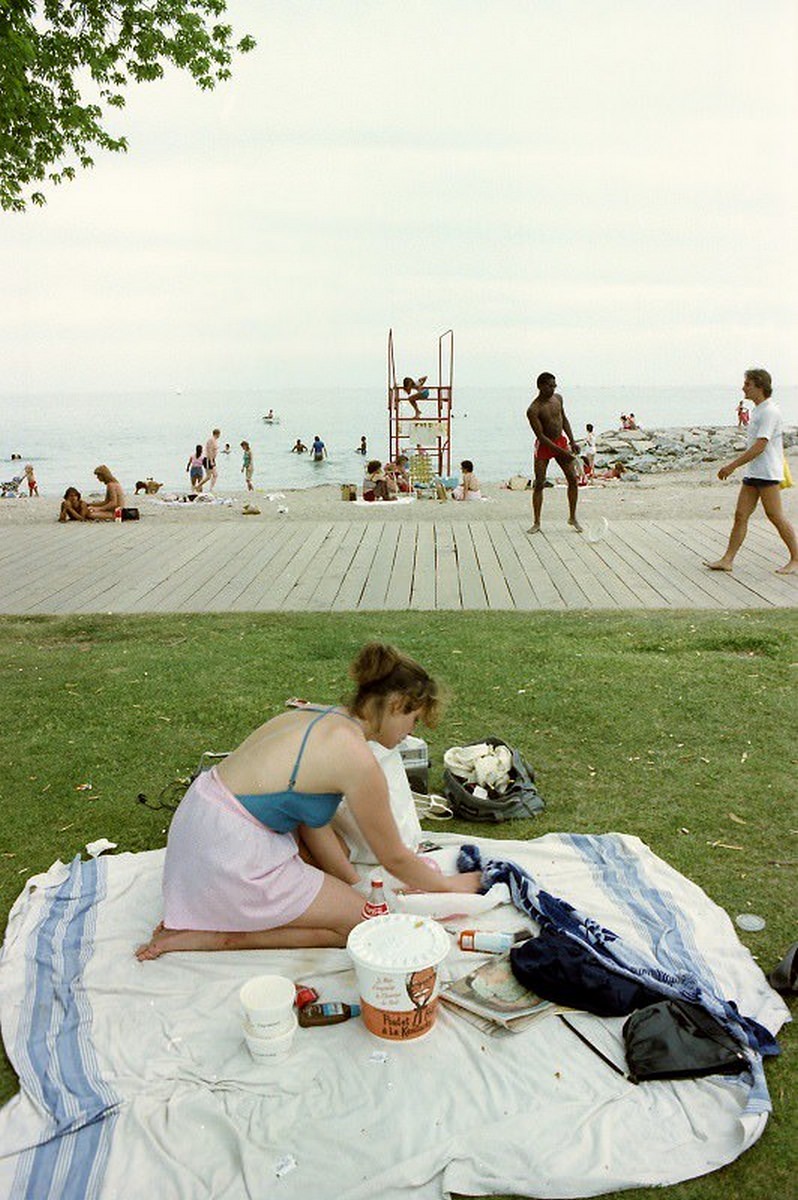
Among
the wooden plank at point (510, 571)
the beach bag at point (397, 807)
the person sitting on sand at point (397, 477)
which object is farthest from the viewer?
the person sitting on sand at point (397, 477)

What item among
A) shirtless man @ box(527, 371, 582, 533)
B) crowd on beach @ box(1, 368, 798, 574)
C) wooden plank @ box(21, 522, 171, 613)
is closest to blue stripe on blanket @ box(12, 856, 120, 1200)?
wooden plank @ box(21, 522, 171, 613)

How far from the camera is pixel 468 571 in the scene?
9.34m

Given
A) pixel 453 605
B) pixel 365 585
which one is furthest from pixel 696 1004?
pixel 365 585

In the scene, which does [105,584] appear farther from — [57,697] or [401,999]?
[401,999]

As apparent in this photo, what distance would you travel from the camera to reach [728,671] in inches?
244

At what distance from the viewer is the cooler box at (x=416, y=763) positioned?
4.61 m

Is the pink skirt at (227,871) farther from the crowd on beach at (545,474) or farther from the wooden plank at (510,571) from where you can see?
the crowd on beach at (545,474)

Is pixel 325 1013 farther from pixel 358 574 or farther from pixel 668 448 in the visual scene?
pixel 668 448

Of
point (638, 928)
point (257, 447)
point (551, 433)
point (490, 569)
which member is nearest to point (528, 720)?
point (638, 928)

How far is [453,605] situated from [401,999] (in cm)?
550

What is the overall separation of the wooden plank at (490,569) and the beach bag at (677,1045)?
210 inches

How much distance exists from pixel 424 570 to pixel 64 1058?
6831 millimetres

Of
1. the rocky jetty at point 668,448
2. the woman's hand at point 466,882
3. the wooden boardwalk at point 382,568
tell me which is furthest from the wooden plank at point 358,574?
the rocky jetty at point 668,448

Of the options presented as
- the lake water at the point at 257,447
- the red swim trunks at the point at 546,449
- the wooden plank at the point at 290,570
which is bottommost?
the lake water at the point at 257,447
